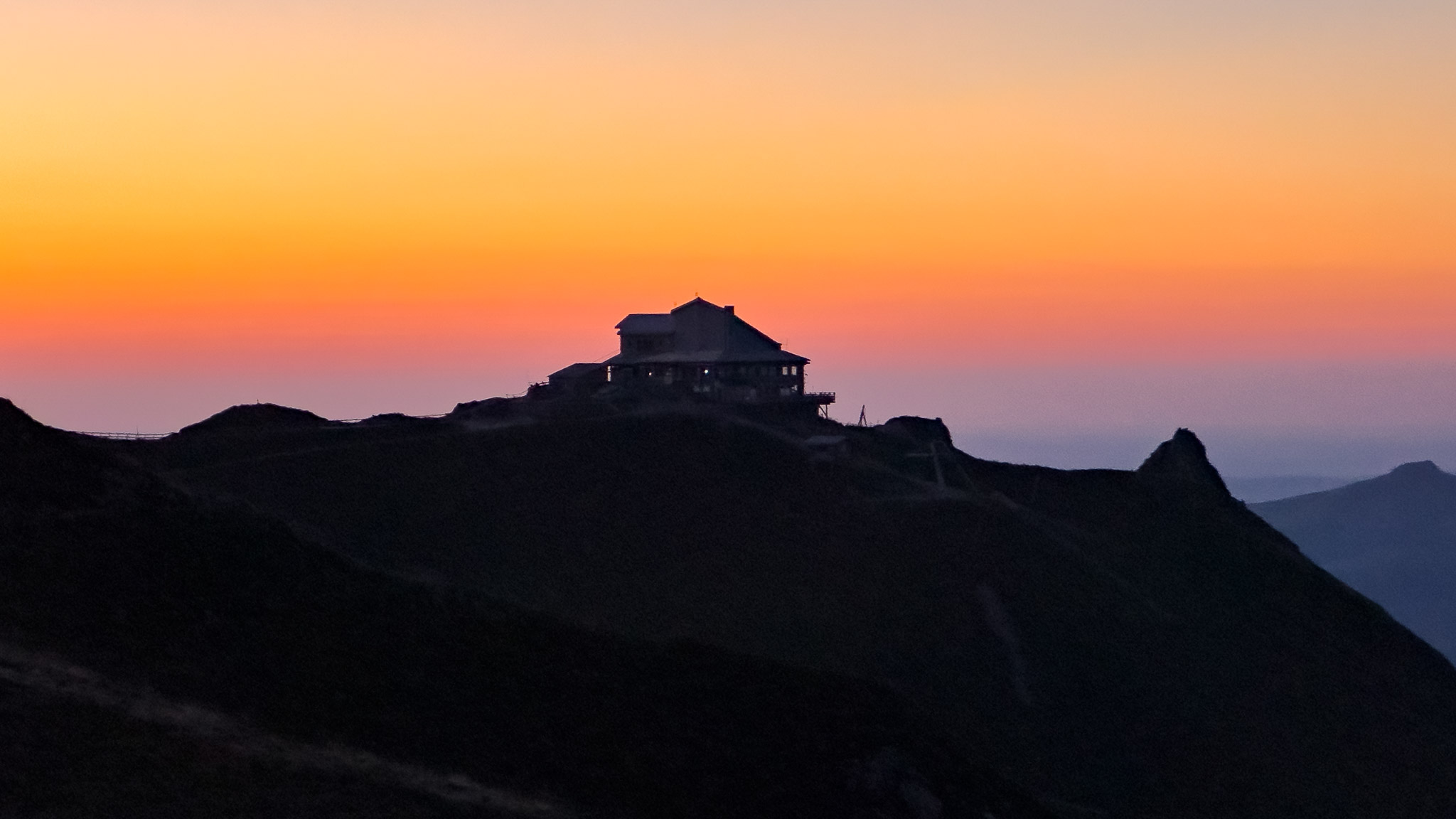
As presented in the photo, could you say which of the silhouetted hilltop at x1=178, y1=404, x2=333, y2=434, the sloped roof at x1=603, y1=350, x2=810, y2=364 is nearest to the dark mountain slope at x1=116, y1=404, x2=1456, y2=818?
the silhouetted hilltop at x1=178, y1=404, x2=333, y2=434

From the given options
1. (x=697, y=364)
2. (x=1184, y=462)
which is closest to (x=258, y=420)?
(x=697, y=364)

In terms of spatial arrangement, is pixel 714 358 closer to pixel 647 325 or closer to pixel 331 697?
pixel 647 325

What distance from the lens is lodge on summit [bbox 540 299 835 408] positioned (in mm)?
116688

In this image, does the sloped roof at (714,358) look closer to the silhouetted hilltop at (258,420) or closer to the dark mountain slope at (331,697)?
the silhouetted hilltop at (258,420)

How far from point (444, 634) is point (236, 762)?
13.1 meters

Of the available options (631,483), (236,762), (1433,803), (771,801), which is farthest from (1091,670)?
(236,762)

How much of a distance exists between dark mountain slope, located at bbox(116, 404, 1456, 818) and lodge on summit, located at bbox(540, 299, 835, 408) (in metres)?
15.7

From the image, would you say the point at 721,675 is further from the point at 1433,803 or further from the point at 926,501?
the point at 1433,803

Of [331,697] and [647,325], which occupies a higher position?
[647,325]

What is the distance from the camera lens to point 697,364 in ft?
386

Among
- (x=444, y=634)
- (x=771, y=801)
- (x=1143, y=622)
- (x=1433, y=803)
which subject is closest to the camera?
(x=771, y=801)

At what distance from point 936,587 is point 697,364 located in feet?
132

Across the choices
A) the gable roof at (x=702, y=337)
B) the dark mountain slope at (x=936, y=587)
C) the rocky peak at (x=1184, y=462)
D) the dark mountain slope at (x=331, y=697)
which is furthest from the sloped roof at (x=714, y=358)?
the dark mountain slope at (x=331, y=697)

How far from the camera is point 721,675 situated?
54.2 m
